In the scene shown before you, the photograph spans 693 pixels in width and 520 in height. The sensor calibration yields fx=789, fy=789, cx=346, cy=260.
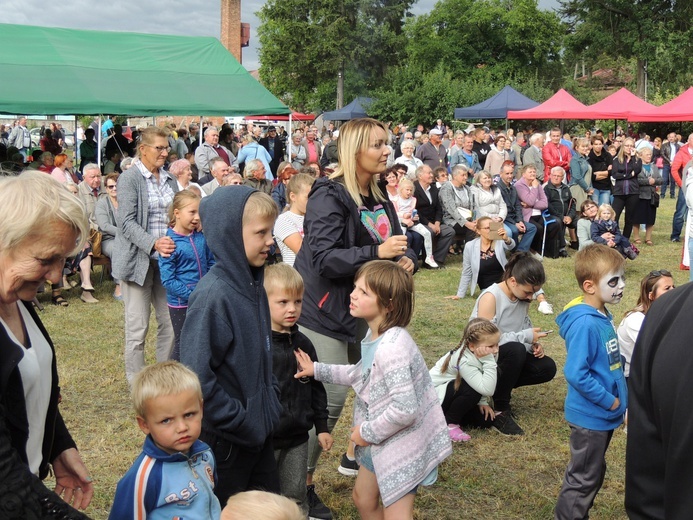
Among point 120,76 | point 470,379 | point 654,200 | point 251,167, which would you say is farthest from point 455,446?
point 654,200

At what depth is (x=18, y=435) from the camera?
201 cm

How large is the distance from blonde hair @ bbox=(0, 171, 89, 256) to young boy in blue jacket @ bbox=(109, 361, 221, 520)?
0.90m

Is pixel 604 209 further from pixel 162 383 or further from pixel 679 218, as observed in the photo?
pixel 162 383

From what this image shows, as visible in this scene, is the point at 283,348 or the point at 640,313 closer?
the point at 283,348

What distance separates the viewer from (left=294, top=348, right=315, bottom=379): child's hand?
3555 millimetres

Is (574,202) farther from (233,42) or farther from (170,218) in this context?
(233,42)

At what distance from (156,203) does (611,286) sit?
339cm

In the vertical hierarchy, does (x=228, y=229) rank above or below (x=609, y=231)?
above

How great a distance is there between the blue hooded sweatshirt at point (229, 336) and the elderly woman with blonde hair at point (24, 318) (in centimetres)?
82

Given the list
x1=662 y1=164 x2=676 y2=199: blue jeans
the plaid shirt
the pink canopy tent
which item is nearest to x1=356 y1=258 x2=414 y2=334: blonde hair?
the plaid shirt

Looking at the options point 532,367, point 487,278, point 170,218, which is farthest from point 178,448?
point 487,278

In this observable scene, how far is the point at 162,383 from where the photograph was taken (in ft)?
9.02

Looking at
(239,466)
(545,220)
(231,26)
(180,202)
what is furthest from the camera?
(231,26)

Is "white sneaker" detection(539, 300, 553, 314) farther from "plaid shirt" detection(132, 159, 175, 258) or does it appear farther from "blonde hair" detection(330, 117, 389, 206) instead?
"blonde hair" detection(330, 117, 389, 206)
